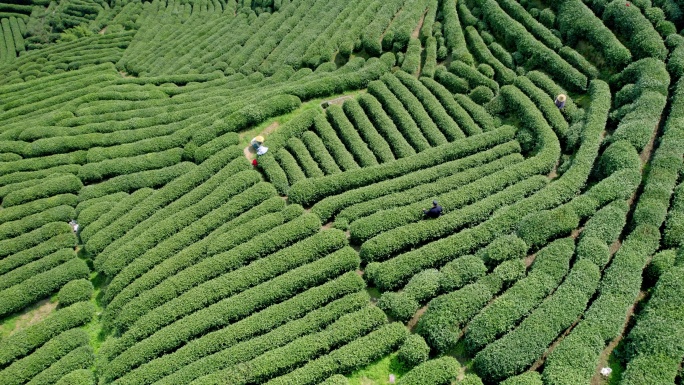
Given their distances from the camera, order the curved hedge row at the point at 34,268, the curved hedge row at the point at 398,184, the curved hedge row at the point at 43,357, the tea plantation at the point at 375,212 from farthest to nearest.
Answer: the curved hedge row at the point at 398,184, the curved hedge row at the point at 34,268, the curved hedge row at the point at 43,357, the tea plantation at the point at 375,212

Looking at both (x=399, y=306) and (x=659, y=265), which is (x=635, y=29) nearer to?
(x=659, y=265)

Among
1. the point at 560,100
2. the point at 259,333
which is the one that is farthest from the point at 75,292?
the point at 560,100

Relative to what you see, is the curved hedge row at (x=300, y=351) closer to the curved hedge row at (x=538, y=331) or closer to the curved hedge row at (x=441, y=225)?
the curved hedge row at (x=441, y=225)

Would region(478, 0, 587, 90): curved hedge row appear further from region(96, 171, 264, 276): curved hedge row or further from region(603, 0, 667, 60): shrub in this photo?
region(96, 171, 264, 276): curved hedge row

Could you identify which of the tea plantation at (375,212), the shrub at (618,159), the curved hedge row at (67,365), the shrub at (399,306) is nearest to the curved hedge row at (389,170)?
the tea plantation at (375,212)

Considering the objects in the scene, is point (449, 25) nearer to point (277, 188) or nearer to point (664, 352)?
point (277, 188)

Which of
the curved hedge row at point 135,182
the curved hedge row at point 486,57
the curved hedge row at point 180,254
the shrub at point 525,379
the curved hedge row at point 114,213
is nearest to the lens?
the shrub at point 525,379
